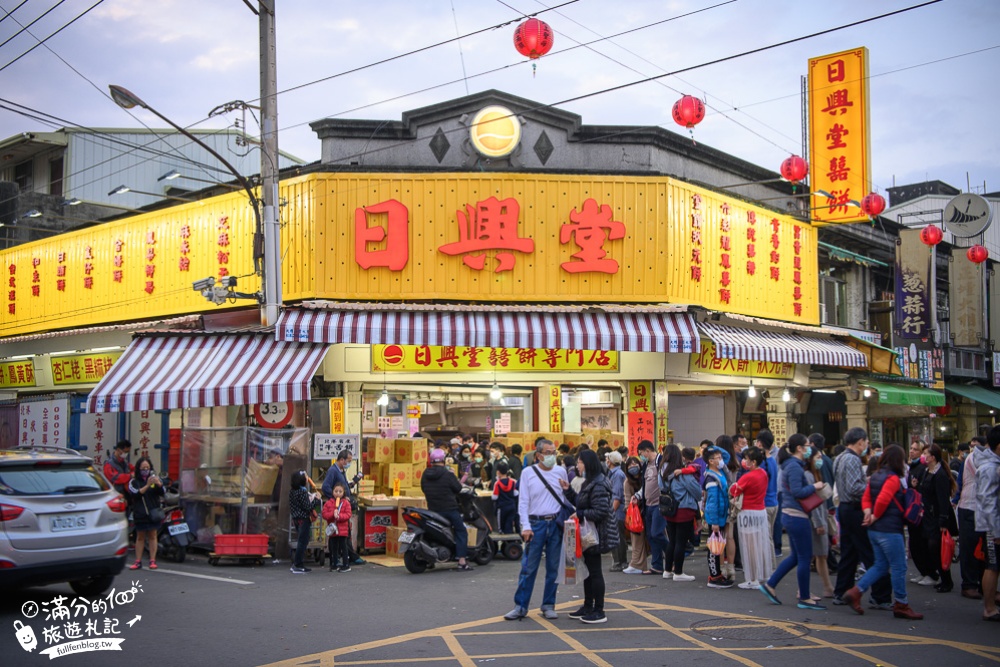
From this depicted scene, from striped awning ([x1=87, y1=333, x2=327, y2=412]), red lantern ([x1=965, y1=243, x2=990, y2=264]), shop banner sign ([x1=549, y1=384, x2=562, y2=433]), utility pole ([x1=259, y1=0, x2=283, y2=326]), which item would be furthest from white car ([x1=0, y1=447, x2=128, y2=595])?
red lantern ([x1=965, y1=243, x2=990, y2=264])

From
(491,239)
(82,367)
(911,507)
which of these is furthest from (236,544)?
(82,367)

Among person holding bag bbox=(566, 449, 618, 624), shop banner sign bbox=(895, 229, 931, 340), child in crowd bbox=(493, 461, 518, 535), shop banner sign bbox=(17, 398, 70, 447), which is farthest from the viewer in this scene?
shop banner sign bbox=(895, 229, 931, 340)

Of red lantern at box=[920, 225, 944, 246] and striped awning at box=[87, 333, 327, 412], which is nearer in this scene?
striped awning at box=[87, 333, 327, 412]

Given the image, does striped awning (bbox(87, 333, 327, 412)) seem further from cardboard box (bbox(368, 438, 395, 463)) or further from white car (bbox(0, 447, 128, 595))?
white car (bbox(0, 447, 128, 595))

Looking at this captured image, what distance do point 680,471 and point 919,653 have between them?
4529 millimetres

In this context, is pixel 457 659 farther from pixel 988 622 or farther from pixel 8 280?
pixel 8 280

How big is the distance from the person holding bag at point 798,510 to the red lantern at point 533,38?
7.00 m

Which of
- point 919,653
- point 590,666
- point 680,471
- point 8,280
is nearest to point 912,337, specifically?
point 680,471

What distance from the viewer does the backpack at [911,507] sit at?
31.9 ft

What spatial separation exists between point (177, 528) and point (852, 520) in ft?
32.1

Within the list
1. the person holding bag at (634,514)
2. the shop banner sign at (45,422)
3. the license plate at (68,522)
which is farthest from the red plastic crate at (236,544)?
the shop banner sign at (45,422)

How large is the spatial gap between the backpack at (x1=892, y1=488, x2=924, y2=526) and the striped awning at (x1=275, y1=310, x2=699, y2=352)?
6.45 m

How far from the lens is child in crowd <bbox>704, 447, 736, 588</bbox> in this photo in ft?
38.9

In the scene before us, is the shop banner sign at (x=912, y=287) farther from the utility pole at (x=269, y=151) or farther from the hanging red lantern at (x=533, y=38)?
the utility pole at (x=269, y=151)
